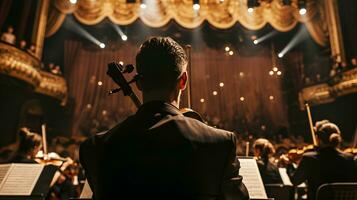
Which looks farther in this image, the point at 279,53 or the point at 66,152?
the point at 279,53

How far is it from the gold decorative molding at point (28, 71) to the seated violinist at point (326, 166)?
822 centimetres

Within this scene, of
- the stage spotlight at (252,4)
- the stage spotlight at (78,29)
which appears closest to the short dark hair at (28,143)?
the stage spotlight at (252,4)

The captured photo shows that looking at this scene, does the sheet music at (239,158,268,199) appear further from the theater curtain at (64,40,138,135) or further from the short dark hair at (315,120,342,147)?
the theater curtain at (64,40,138,135)

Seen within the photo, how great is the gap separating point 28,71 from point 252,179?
8.99 meters

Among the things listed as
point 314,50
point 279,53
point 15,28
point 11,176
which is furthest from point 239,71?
point 11,176

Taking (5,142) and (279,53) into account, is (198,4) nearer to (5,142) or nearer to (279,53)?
(279,53)

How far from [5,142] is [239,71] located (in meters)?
9.38

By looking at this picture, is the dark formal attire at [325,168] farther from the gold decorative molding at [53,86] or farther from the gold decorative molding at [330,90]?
the gold decorative molding at [53,86]

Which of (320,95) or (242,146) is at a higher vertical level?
(320,95)

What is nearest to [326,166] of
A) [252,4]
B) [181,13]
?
[181,13]

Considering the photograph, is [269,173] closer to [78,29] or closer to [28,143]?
[28,143]

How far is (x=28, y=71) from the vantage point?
32.7 ft

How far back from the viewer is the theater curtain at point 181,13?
12086 millimetres

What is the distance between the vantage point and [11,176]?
3.12 meters
